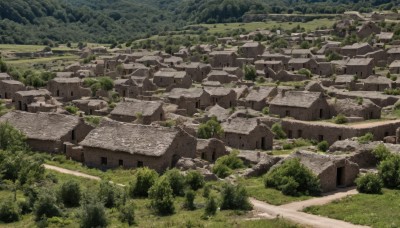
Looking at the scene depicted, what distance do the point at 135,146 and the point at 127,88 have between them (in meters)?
35.3

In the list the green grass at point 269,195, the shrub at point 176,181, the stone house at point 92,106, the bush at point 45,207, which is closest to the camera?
the bush at point 45,207

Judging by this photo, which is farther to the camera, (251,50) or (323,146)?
(251,50)

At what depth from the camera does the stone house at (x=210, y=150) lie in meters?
41.3

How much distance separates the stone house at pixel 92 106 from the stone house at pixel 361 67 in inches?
1150

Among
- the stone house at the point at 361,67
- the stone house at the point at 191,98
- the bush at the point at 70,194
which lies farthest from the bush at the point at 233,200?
the stone house at the point at 361,67

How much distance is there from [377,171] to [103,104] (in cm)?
3385

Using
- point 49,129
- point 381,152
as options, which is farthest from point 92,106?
point 381,152

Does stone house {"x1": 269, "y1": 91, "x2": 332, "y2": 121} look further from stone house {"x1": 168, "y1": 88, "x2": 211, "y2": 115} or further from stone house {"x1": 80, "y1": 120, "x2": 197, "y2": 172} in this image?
stone house {"x1": 80, "y1": 120, "x2": 197, "y2": 172}

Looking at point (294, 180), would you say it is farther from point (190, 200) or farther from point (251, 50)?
point (251, 50)

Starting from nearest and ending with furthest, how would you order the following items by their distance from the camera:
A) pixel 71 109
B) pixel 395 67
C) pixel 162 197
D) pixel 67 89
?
1. pixel 162 197
2. pixel 71 109
3. pixel 67 89
4. pixel 395 67

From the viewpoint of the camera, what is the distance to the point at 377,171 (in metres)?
35.9

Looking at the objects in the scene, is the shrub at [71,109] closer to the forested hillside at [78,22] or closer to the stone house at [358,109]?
the stone house at [358,109]

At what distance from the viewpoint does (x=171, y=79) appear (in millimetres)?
78188

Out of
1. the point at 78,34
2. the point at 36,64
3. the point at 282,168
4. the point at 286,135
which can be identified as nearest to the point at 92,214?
the point at 282,168
